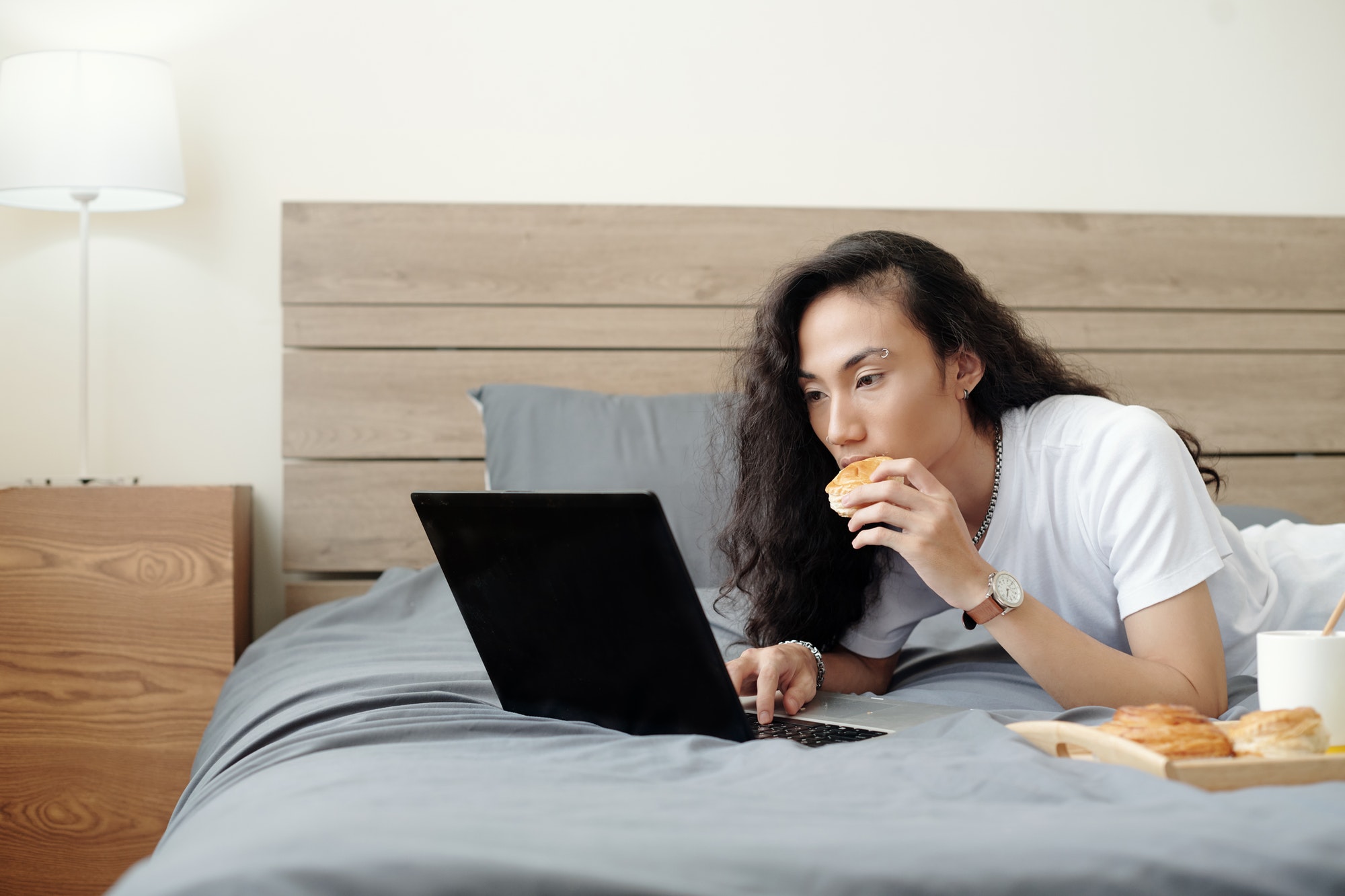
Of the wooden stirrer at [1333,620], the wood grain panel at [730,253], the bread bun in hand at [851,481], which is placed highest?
the wood grain panel at [730,253]

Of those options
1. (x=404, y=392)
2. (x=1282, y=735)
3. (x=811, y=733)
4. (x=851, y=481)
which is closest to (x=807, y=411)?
(x=851, y=481)

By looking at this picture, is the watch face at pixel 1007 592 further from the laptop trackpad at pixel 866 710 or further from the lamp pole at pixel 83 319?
the lamp pole at pixel 83 319

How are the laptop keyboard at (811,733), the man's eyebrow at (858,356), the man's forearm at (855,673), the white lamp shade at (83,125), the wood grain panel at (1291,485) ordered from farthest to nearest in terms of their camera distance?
the wood grain panel at (1291,485) < the white lamp shade at (83,125) < the man's forearm at (855,673) < the man's eyebrow at (858,356) < the laptop keyboard at (811,733)

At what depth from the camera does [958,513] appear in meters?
1.07

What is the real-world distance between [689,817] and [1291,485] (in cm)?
227

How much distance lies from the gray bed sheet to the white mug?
0.44 feet

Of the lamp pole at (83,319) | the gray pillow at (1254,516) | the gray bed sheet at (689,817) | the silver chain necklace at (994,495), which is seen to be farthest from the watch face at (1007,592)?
the lamp pole at (83,319)

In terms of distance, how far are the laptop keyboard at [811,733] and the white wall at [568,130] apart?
1.58 metres

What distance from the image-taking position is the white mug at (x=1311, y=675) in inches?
31.4

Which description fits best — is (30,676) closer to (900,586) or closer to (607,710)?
(607,710)

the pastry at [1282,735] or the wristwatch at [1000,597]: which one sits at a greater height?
the wristwatch at [1000,597]

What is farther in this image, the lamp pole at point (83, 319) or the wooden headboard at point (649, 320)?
the wooden headboard at point (649, 320)

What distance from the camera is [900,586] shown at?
4.56ft

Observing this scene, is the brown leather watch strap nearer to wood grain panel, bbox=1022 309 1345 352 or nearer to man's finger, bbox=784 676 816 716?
man's finger, bbox=784 676 816 716
